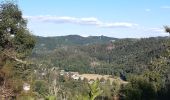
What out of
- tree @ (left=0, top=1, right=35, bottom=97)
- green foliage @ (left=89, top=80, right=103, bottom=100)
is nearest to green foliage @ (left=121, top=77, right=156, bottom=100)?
tree @ (left=0, top=1, right=35, bottom=97)

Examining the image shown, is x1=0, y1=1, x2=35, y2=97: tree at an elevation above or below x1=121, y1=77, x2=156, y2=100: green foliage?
above

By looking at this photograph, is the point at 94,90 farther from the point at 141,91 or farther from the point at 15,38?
the point at 141,91

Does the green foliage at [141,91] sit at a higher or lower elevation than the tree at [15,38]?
lower

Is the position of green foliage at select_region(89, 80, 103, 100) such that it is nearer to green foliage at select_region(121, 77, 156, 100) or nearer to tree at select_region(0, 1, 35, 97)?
tree at select_region(0, 1, 35, 97)

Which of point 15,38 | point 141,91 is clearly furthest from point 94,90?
point 141,91

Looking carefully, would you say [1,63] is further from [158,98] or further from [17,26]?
[158,98]

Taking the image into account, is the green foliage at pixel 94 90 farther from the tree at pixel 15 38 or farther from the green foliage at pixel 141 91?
the green foliage at pixel 141 91

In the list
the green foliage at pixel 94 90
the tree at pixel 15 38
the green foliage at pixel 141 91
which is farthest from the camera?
the green foliage at pixel 141 91

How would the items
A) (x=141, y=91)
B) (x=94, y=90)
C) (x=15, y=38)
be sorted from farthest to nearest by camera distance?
1. (x=141, y=91)
2. (x=15, y=38)
3. (x=94, y=90)

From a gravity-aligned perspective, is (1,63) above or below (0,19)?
below

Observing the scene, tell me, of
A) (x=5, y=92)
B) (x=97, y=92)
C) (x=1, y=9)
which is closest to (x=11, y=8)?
(x=1, y=9)

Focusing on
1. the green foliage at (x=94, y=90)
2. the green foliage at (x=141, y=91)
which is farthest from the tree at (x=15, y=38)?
the green foliage at (x=141, y=91)

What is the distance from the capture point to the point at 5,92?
2481cm

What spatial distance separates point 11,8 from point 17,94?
10.0 metres
